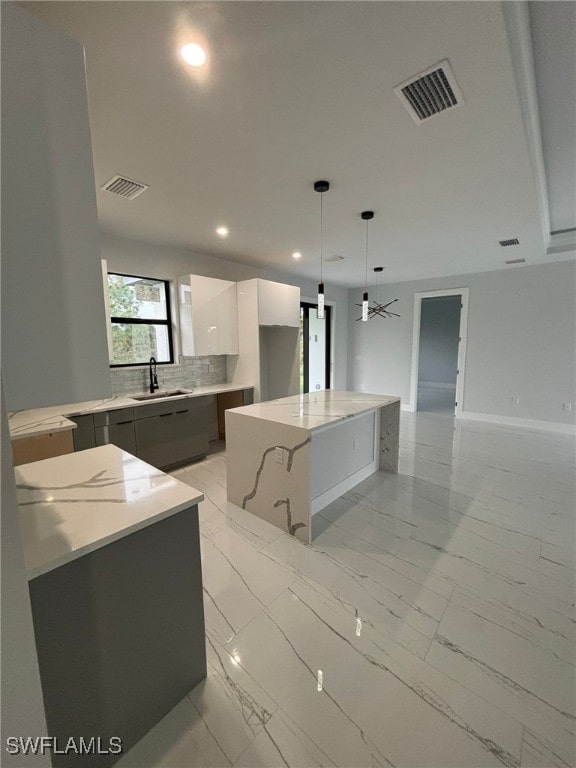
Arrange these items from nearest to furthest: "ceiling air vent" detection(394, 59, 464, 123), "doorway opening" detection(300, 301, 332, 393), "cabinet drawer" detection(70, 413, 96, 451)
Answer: "ceiling air vent" detection(394, 59, 464, 123) → "cabinet drawer" detection(70, 413, 96, 451) → "doorway opening" detection(300, 301, 332, 393)

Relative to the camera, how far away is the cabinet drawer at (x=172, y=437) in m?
3.23

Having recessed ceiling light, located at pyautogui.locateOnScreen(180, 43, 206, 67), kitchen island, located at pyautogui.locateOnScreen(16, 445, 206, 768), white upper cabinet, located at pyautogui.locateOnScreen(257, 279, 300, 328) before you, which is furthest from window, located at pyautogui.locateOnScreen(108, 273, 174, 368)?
recessed ceiling light, located at pyautogui.locateOnScreen(180, 43, 206, 67)

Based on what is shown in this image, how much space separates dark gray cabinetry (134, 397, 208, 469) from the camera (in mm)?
3225

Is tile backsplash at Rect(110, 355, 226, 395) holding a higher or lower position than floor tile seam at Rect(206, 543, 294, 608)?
higher

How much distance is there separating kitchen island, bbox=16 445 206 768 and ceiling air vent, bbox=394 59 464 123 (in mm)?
2154

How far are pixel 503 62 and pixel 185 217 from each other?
2.55m

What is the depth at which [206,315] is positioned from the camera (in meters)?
3.99

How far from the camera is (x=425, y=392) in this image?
31.1 ft

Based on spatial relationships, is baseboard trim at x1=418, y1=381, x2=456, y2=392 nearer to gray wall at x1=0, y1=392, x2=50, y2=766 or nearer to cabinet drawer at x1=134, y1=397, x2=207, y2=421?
cabinet drawer at x1=134, y1=397, x2=207, y2=421

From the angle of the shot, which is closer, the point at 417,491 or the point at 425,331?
the point at 417,491

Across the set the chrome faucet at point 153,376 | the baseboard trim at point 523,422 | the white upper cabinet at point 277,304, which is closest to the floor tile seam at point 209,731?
the chrome faucet at point 153,376

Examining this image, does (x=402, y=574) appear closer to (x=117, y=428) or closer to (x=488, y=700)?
(x=488, y=700)

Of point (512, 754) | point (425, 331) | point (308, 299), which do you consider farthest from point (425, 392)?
point (512, 754)

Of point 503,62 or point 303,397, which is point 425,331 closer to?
point 303,397
